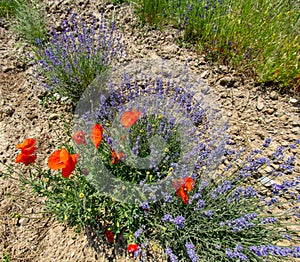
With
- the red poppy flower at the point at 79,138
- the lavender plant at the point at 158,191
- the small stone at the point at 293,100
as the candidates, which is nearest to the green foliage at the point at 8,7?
the lavender plant at the point at 158,191

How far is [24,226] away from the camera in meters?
2.34

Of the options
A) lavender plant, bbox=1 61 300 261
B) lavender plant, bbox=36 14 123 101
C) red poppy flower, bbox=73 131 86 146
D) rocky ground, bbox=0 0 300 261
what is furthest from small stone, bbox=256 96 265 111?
red poppy flower, bbox=73 131 86 146

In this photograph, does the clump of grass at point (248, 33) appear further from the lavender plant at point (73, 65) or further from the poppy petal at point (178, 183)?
the poppy petal at point (178, 183)

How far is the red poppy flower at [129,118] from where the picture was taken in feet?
6.85

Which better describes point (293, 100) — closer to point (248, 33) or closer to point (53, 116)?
point (248, 33)

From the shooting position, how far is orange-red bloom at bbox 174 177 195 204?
6.30ft

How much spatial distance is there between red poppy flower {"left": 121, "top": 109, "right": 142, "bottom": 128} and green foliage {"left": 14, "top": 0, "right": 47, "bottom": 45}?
1.80 meters

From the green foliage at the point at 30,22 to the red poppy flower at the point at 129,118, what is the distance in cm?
180

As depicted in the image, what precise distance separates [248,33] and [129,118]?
6.26ft

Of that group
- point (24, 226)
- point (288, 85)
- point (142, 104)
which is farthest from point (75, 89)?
point (288, 85)

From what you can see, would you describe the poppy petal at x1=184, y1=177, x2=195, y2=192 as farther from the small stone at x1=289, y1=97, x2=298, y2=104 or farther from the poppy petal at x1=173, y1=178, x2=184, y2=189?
the small stone at x1=289, y1=97, x2=298, y2=104

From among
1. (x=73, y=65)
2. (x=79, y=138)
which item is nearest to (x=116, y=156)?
(x=79, y=138)

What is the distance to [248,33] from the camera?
3.04m

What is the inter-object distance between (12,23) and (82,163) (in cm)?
263
